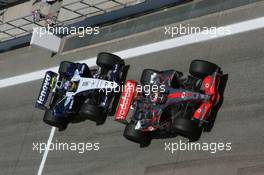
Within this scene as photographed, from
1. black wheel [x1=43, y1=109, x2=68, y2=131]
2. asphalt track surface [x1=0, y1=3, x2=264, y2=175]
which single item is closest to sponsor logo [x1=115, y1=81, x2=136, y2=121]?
asphalt track surface [x1=0, y1=3, x2=264, y2=175]

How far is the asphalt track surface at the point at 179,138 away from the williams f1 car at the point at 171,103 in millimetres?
445

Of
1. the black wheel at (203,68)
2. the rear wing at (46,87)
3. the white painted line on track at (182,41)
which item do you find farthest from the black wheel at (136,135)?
the rear wing at (46,87)

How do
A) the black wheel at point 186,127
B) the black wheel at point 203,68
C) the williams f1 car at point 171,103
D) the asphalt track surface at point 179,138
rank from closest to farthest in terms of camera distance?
the asphalt track surface at point 179,138
the black wheel at point 186,127
the williams f1 car at point 171,103
the black wheel at point 203,68

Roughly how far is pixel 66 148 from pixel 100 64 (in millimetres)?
3216

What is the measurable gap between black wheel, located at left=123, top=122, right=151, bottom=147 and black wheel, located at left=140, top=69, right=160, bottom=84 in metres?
1.34

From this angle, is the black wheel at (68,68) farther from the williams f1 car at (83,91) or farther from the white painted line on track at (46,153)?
the white painted line on track at (46,153)

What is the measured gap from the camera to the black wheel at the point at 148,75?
56.5 feet

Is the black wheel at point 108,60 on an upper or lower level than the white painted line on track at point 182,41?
lower

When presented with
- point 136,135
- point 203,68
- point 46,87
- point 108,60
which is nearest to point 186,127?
point 203,68

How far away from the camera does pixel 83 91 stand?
1883cm

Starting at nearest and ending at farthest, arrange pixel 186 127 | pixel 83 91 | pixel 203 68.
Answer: pixel 186 127 < pixel 203 68 < pixel 83 91

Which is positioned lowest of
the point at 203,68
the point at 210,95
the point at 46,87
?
the point at 46,87

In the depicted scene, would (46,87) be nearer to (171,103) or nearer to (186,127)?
(171,103)

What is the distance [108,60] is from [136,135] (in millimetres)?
3035
